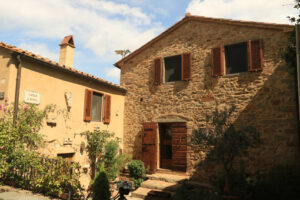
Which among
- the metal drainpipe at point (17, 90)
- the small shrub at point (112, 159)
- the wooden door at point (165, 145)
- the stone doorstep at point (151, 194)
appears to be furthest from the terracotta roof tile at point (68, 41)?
the stone doorstep at point (151, 194)

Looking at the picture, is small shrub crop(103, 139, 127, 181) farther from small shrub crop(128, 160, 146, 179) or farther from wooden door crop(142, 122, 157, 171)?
wooden door crop(142, 122, 157, 171)

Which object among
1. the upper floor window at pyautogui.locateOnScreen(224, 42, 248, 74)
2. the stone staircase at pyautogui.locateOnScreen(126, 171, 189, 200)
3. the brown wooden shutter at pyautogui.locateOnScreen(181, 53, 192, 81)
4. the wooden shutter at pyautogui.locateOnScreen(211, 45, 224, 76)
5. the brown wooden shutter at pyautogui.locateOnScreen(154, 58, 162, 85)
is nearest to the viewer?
the stone staircase at pyautogui.locateOnScreen(126, 171, 189, 200)

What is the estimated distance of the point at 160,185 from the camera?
8234mm

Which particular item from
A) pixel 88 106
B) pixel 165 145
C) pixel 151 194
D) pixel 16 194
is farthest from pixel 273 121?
pixel 16 194

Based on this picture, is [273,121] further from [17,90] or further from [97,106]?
[17,90]

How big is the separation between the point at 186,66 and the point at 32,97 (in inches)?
227

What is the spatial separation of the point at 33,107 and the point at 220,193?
576 cm

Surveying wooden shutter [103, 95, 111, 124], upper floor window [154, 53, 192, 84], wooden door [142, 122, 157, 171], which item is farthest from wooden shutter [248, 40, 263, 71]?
wooden shutter [103, 95, 111, 124]

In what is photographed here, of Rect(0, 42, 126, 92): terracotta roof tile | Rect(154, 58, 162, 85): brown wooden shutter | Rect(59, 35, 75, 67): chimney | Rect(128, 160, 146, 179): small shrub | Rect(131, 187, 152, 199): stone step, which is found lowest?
Rect(131, 187, 152, 199): stone step

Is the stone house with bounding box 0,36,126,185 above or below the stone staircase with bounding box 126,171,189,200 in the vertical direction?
above

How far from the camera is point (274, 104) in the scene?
26.0ft

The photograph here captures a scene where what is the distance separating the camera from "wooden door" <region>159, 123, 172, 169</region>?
389 inches

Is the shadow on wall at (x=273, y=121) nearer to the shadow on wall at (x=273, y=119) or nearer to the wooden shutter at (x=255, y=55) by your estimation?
the shadow on wall at (x=273, y=119)

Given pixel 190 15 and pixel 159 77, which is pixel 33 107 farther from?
pixel 190 15
